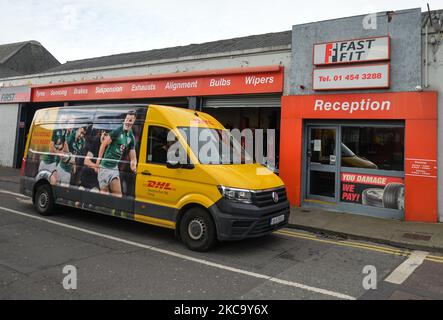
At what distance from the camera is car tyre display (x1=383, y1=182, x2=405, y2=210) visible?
899 cm

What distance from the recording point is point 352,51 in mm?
9406

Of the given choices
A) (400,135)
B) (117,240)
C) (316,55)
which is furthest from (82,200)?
(400,135)

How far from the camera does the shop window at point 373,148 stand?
9.16 metres

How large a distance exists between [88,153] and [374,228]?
20.5 ft

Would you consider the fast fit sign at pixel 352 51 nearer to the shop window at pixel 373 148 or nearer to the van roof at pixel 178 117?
the shop window at pixel 373 148

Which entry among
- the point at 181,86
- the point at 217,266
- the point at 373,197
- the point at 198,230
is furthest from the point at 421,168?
the point at 181,86

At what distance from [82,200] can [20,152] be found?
13.0 metres

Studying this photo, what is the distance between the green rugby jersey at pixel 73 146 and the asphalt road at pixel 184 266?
119cm

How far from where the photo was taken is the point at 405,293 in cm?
446

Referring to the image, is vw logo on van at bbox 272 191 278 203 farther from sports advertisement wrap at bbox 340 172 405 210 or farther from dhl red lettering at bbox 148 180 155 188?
sports advertisement wrap at bbox 340 172 405 210

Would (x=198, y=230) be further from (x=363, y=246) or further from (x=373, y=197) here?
(x=373, y=197)

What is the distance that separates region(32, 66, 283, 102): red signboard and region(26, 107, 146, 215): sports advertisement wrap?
4.80 meters

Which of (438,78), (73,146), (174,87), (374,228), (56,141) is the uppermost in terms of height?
(174,87)
